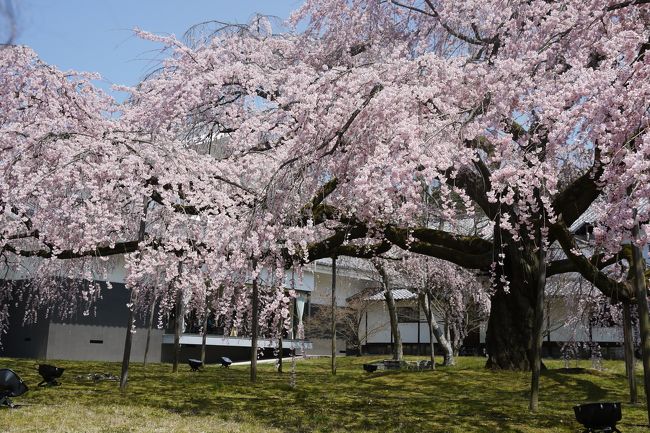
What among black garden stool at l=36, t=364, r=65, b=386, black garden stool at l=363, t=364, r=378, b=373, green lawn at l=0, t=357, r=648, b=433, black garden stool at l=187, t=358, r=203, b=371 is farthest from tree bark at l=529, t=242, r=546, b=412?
black garden stool at l=187, t=358, r=203, b=371

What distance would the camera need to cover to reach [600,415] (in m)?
8.05

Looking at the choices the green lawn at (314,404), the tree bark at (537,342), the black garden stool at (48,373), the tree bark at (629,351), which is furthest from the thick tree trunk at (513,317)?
the black garden stool at (48,373)

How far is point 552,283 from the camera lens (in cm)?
2350

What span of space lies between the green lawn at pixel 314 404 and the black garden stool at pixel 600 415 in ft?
3.01

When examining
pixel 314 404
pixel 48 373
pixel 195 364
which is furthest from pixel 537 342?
pixel 195 364

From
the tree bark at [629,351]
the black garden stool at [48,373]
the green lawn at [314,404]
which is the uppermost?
the tree bark at [629,351]

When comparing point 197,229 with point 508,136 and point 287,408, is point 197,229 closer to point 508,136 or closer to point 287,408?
point 287,408

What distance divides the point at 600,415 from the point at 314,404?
537cm

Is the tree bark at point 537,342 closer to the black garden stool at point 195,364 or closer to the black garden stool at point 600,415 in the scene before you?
the black garden stool at point 600,415

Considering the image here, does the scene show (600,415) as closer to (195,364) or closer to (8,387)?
(8,387)

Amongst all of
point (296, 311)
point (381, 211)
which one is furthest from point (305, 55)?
point (296, 311)

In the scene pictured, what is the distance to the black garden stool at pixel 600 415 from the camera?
799cm

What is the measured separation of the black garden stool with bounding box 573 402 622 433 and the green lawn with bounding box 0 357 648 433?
917 mm

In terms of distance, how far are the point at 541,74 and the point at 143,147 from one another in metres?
7.27
